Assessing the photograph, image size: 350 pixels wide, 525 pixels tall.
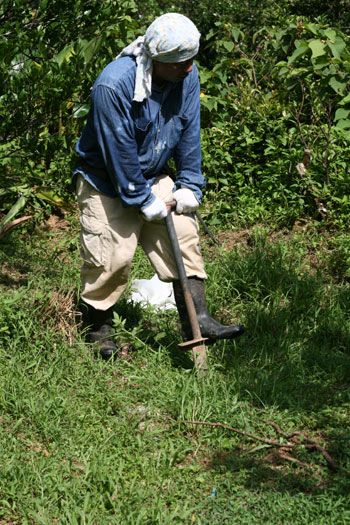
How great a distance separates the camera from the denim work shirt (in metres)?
3.53

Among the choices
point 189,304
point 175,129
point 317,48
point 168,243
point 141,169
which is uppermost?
point 175,129

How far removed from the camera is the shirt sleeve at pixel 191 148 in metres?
3.84

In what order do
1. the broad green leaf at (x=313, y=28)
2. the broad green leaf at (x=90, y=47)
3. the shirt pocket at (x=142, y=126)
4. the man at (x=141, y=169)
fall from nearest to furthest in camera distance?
the man at (x=141, y=169)
the shirt pocket at (x=142, y=126)
the broad green leaf at (x=90, y=47)
the broad green leaf at (x=313, y=28)

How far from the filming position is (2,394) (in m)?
3.60

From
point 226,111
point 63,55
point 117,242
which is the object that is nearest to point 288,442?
point 117,242

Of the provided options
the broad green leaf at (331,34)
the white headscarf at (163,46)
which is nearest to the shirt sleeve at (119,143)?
the white headscarf at (163,46)

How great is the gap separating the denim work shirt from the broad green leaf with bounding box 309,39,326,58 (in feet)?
5.08

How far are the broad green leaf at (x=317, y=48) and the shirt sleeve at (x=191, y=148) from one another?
1502 mm

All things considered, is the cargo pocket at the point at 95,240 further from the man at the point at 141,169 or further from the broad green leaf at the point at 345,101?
the broad green leaf at the point at 345,101

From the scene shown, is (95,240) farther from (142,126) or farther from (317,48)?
(317,48)

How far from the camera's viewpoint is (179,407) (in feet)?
11.5

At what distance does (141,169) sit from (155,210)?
0.27 metres

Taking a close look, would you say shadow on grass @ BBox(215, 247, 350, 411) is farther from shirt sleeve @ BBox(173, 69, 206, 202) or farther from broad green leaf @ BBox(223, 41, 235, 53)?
broad green leaf @ BBox(223, 41, 235, 53)

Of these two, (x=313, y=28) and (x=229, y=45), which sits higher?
(x=313, y=28)
